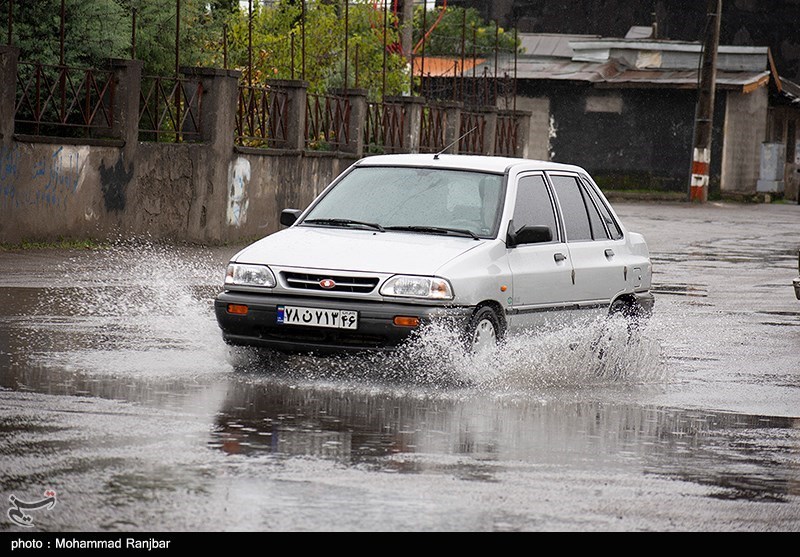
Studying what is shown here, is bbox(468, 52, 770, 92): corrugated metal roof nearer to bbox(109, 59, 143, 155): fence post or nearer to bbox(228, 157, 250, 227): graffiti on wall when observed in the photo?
bbox(228, 157, 250, 227): graffiti on wall

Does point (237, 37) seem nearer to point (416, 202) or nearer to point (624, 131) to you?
point (624, 131)

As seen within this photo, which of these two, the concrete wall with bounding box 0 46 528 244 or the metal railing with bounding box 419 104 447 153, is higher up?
the metal railing with bounding box 419 104 447 153

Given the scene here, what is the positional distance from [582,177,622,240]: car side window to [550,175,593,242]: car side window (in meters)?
0.14

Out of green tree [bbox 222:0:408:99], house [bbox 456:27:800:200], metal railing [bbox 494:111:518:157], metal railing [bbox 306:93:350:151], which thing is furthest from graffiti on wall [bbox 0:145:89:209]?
house [bbox 456:27:800:200]

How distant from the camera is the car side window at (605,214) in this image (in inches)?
480

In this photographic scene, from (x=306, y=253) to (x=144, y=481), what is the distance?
12.6 ft

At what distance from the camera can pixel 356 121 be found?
29859 millimetres

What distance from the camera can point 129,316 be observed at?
1384 cm

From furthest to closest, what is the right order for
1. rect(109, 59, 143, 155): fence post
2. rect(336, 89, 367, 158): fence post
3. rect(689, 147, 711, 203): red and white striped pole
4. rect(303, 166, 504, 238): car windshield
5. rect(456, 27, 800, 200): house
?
1. rect(456, 27, 800, 200): house
2. rect(689, 147, 711, 203): red and white striped pole
3. rect(336, 89, 367, 158): fence post
4. rect(109, 59, 143, 155): fence post
5. rect(303, 166, 504, 238): car windshield

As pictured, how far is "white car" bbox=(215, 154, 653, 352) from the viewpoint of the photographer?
9.88 meters

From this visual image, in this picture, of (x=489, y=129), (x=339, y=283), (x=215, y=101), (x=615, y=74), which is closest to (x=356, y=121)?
(x=215, y=101)

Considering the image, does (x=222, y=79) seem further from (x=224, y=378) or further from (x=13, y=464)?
(x=13, y=464)

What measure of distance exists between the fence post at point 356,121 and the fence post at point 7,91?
33.5 feet

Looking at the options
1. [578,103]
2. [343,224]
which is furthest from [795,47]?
[343,224]
